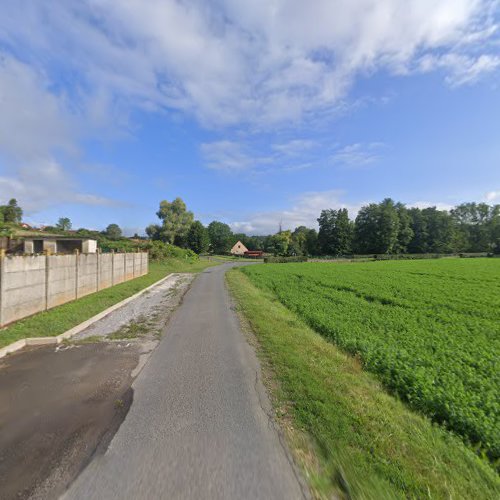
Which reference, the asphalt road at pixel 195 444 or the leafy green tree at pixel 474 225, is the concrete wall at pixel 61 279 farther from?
the leafy green tree at pixel 474 225

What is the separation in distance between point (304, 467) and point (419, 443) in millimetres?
1437

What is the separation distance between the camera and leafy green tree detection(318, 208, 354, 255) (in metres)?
82.0

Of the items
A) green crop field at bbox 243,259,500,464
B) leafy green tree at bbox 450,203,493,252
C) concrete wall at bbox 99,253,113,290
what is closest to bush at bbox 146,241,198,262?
concrete wall at bbox 99,253,113,290

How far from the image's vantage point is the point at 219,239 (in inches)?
4200

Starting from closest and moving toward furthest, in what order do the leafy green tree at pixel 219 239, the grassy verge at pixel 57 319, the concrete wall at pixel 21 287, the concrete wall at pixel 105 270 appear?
the grassy verge at pixel 57 319
the concrete wall at pixel 21 287
the concrete wall at pixel 105 270
the leafy green tree at pixel 219 239

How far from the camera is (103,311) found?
9930 millimetres

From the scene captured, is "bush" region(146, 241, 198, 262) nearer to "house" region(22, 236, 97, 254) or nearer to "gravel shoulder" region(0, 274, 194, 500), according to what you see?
"house" region(22, 236, 97, 254)

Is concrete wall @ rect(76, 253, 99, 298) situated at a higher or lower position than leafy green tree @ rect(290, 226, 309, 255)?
lower

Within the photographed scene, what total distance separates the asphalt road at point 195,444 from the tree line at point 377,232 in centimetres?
7185

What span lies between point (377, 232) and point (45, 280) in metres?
81.5

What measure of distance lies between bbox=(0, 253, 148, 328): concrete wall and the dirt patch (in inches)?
102

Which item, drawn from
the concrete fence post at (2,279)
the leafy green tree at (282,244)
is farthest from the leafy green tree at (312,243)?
the concrete fence post at (2,279)

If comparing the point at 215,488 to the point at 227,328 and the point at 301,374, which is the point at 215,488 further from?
the point at 227,328

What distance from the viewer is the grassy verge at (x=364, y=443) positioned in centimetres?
251
